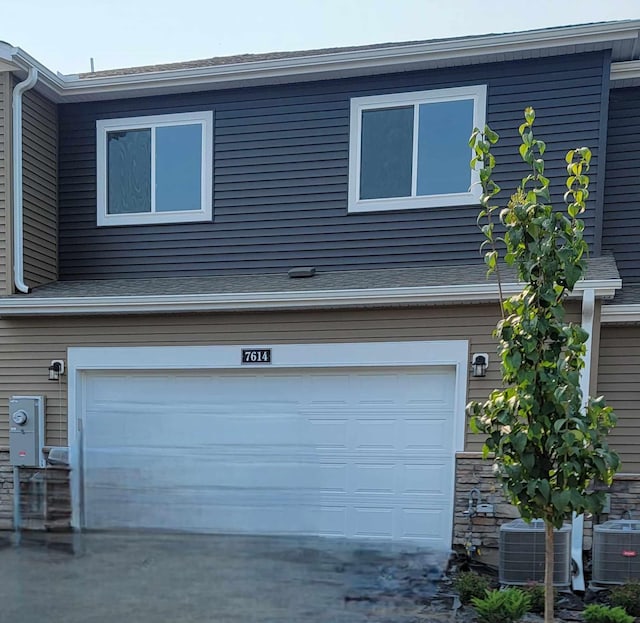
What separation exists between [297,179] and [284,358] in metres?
2.28

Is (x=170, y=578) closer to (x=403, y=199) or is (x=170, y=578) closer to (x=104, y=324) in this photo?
(x=104, y=324)

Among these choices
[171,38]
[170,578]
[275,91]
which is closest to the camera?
[170,578]

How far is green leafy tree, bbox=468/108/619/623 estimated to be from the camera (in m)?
3.04

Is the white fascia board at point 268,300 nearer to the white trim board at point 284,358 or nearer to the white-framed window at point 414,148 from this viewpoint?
the white trim board at point 284,358

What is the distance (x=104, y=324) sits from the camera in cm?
650

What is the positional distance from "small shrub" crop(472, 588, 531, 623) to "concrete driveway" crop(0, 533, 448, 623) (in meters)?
0.42

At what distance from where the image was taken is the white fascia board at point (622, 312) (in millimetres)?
5707

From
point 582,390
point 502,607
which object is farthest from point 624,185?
point 502,607

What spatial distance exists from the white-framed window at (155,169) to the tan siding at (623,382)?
15.5ft

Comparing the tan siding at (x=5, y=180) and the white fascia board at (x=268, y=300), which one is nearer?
the white fascia board at (x=268, y=300)

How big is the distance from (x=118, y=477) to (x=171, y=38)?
7515 millimetres

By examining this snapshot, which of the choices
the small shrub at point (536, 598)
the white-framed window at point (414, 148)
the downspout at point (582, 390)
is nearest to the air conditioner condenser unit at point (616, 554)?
the downspout at point (582, 390)

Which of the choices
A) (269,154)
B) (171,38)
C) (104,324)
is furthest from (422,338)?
(171,38)

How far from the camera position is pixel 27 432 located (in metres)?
6.49
